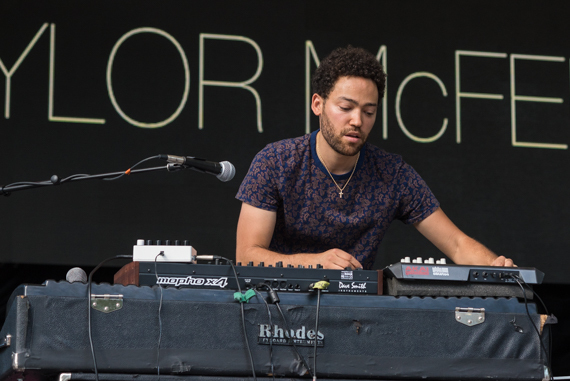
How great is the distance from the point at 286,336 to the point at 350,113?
986 millimetres

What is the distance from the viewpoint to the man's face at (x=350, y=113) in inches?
88.7

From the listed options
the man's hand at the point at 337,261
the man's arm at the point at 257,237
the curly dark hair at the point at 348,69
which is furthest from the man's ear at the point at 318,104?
the man's hand at the point at 337,261

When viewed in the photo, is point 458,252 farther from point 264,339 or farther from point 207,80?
point 207,80

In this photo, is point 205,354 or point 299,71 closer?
point 205,354

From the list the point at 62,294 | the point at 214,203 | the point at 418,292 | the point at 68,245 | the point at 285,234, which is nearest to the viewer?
the point at 62,294

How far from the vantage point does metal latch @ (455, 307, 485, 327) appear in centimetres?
153

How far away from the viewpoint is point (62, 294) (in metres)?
1.39

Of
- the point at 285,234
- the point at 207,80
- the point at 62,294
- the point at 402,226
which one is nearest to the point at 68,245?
the point at 207,80

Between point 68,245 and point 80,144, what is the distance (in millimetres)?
481

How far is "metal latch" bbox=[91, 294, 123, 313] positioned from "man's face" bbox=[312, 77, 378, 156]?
1.08 metres

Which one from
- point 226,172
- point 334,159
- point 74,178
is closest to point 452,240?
point 334,159

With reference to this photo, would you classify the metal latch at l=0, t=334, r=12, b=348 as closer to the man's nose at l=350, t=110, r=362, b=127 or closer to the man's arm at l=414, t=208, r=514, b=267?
the man's nose at l=350, t=110, r=362, b=127

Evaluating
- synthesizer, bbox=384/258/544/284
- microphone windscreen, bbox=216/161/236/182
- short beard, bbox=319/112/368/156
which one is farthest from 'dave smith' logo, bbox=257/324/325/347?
short beard, bbox=319/112/368/156

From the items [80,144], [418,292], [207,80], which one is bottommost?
[418,292]
